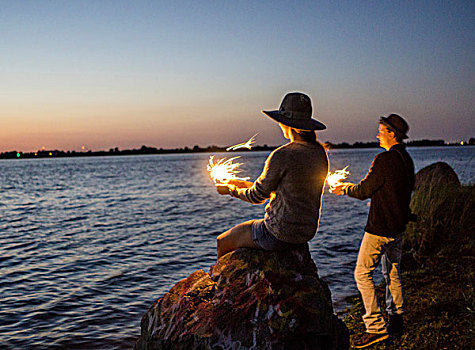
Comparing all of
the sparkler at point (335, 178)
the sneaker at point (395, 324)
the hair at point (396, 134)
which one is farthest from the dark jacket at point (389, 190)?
the sneaker at point (395, 324)

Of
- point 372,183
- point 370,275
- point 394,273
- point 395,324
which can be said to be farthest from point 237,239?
point 395,324

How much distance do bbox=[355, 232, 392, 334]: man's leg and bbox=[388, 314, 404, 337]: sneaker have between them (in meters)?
0.17

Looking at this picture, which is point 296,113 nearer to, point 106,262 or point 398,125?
point 398,125

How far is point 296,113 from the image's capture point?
451 cm

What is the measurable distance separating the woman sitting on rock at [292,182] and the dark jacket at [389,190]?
148cm

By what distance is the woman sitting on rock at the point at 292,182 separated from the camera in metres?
4.27

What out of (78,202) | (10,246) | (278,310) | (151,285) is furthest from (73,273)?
(78,202)

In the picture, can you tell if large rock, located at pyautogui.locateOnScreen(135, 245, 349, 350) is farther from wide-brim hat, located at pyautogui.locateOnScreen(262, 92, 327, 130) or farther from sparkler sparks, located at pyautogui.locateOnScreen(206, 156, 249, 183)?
wide-brim hat, located at pyautogui.locateOnScreen(262, 92, 327, 130)

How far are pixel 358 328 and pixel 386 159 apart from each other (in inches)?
119

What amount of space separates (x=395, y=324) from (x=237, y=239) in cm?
289

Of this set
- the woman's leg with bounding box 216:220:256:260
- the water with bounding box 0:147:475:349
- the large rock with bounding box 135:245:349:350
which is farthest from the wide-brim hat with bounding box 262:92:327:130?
the water with bounding box 0:147:475:349

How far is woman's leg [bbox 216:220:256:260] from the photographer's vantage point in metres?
4.81

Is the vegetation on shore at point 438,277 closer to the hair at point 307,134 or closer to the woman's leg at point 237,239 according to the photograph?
the woman's leg at point 237,239

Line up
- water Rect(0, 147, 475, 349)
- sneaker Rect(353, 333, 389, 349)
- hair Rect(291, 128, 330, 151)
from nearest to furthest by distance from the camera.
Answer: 1. hair Rect(291, 128, 330, 151)
2. sneaker Rect(353, 333, 389, 349)
3. water Rect(0, 147, 475, 349)
